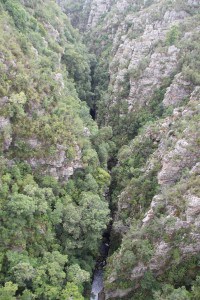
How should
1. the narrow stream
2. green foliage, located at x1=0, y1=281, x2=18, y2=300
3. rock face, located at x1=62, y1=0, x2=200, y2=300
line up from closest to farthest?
green foliage, located at x1=0, y1=281, x2=18, y2=300 → rock face, located at x1=62, y1=0, x2=200, y2=300 → the narrow stream

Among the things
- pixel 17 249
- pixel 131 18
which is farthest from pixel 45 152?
pixel 131 18

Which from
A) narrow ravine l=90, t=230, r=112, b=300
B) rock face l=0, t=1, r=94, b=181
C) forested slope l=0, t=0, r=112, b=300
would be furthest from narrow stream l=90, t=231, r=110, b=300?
rock face l=0, t=1, r=94, b=181

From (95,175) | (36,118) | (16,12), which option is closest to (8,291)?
(36,118)

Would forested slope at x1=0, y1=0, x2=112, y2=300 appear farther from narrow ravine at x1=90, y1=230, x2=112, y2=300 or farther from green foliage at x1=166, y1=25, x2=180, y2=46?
green foliage at x1=166, y1=25, x2=180, y2=46

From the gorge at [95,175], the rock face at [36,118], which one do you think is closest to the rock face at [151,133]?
the gorge at [95,175]

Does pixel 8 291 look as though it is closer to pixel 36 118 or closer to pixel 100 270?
pixel 100 270

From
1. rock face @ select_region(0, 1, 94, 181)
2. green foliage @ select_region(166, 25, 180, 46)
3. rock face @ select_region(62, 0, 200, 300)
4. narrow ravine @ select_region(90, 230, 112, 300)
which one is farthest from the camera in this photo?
green foliage @ select_region(166, 25, 180, 46)

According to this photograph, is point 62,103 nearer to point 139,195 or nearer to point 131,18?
point 139,195

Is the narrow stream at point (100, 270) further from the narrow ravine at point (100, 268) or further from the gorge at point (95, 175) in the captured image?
the gorge at point (95, 175)
